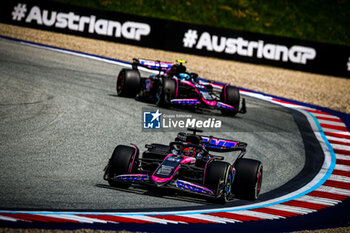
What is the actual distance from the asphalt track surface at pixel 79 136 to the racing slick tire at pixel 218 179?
40 centimetres

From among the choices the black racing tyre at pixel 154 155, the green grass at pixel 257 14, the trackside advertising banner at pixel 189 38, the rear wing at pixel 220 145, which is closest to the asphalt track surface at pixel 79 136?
the black racing tyre at pixel 154 155

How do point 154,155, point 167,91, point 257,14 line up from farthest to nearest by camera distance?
1. point 257,14
2. point 167,91
3. point 154,155

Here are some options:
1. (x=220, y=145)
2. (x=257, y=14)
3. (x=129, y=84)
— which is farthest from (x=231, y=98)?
(x=257, y=14)

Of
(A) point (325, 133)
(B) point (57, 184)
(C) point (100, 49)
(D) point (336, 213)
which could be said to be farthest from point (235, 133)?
(C) point (100, 49)

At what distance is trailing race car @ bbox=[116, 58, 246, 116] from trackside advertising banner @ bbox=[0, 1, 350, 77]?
1000cm

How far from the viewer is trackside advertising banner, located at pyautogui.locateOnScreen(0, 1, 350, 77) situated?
1046 inches

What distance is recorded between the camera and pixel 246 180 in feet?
29.1

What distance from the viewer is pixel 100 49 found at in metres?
26.1

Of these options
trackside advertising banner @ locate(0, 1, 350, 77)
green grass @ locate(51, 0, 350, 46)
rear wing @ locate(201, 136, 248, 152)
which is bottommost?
rear wing @ locate(201, 136, 248, 152)

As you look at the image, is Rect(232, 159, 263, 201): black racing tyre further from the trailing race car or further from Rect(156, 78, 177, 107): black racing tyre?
Rect(156, 78, 177, 107): black racing tyre

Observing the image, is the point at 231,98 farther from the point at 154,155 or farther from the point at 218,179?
the point at 218,179

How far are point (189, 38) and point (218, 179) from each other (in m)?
19.4

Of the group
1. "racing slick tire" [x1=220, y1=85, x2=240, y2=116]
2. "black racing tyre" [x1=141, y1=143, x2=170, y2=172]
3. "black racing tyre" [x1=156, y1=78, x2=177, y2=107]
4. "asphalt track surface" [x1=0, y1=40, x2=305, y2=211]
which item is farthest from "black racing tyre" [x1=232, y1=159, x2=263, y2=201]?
"racing slick tire" [x1=220, y1=85, x2=240, y2=116]

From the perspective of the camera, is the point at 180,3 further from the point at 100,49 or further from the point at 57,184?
the point at 57,184
